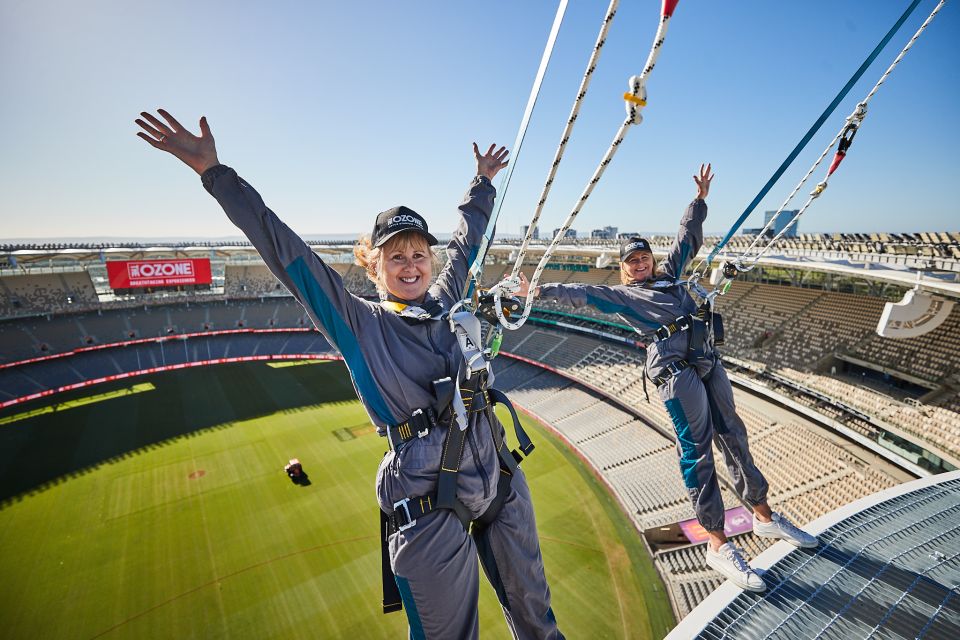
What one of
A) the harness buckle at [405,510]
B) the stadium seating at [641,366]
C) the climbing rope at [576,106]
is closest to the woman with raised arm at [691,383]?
the stadium seating at [641,366]

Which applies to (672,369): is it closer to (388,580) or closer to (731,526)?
(388,580)

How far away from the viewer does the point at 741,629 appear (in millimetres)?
3150

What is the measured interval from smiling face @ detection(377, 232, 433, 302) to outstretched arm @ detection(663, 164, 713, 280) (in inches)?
132

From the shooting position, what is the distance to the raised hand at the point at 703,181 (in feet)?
16.2

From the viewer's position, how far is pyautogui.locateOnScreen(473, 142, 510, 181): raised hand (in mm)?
3396

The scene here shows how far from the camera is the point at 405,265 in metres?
2.46

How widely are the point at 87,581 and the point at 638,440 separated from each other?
2037cm

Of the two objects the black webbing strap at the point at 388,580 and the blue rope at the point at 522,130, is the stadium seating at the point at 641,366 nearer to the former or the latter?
the blue rope at the point at 522,130

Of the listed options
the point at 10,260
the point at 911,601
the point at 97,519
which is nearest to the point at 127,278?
the point at 10,260

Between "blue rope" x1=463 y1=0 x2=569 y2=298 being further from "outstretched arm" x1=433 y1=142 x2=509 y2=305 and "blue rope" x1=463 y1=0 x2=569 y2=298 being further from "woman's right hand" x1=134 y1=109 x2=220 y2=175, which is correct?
"woman's right hand" x1=134 y1=109 x2=220 y2=175

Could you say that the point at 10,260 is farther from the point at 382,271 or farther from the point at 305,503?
the point at 382,271

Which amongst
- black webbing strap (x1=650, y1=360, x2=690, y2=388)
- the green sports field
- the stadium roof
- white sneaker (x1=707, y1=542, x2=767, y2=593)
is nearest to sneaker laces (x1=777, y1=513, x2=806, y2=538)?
the stadium roof

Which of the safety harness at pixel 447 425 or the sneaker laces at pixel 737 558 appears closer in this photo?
the safety harness at pixel 447 425

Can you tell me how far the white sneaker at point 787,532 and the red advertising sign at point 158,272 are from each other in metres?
38.8
